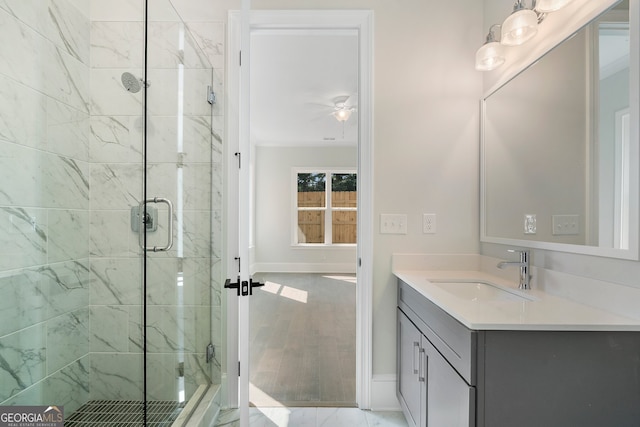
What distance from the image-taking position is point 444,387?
48.5 inches

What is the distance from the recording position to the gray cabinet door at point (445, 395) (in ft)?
3.41

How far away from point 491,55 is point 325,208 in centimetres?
550

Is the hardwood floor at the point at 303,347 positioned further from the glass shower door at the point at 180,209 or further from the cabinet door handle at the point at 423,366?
the cabinet door handle at the point at 423,366

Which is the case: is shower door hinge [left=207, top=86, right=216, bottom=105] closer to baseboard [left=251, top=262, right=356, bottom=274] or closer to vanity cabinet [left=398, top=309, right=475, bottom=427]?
vanity cabinet [left=398, top=309, right=475, bottom=427]

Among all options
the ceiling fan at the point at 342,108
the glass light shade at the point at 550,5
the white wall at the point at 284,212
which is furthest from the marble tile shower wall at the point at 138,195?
the white wall at the point at 284,212

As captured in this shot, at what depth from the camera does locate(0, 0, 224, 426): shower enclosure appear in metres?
1.56

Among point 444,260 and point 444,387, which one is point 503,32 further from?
point 444,387

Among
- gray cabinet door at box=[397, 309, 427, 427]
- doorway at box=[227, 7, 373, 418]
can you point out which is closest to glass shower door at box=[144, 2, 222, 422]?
doorway at box=[227, 7, 373, 418]

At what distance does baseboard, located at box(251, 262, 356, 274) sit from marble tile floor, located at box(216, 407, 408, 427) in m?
5.04

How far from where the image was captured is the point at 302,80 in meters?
3.66

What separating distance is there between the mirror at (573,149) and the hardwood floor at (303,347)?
154 cm

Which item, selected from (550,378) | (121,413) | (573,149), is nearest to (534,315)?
(550,378)

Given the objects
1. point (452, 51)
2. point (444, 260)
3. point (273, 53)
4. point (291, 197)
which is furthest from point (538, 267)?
point (291, 197)

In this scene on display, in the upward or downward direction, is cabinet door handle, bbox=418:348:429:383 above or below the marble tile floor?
above
